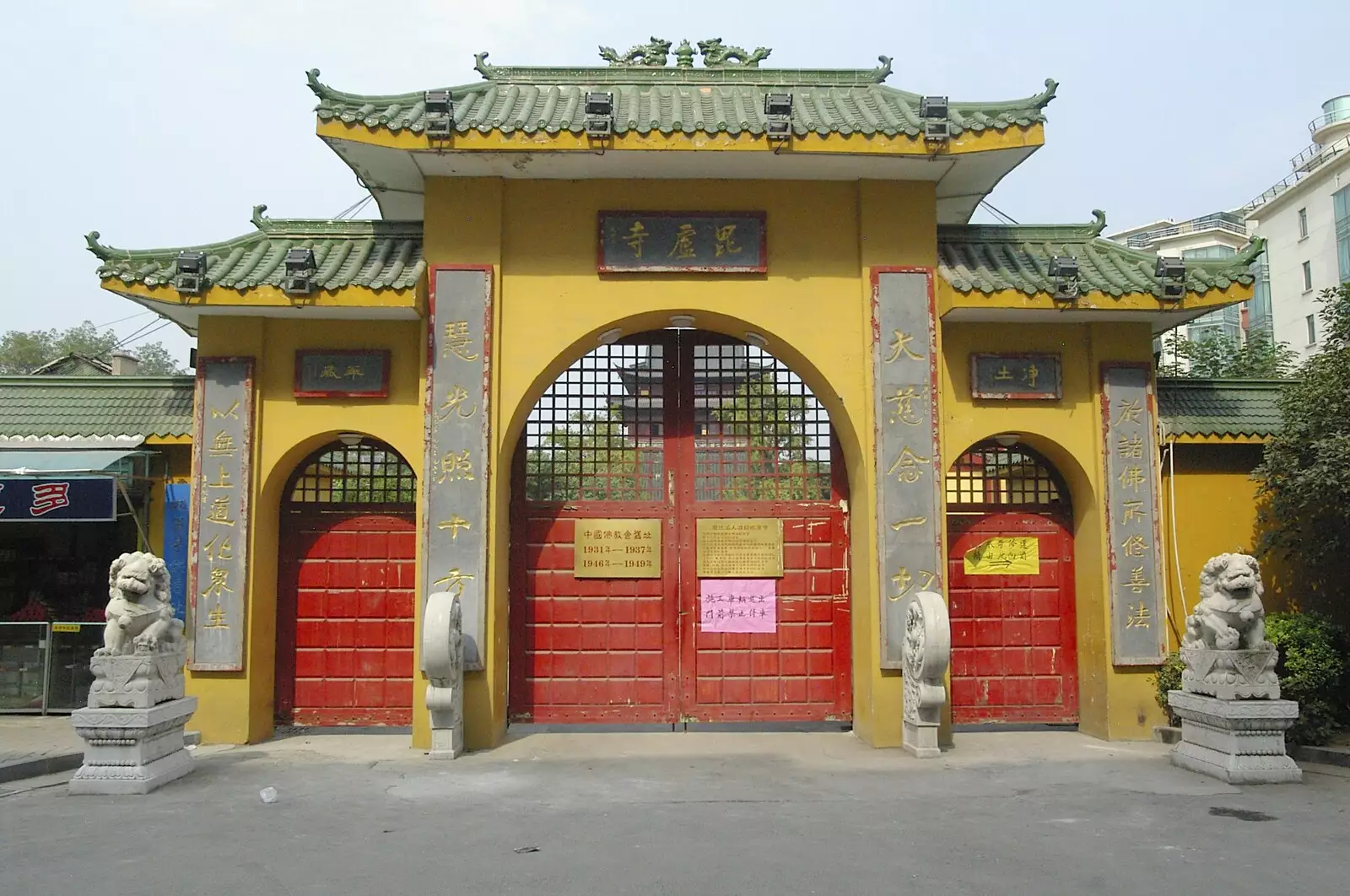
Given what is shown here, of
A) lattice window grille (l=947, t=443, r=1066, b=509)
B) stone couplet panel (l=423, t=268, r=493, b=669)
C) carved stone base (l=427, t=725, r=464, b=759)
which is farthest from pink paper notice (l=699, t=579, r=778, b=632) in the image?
carved stone base (l=427, t=725, r=464, b=759)

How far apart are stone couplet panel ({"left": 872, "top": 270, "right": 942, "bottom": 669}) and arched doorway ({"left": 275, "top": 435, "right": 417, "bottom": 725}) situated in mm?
4554

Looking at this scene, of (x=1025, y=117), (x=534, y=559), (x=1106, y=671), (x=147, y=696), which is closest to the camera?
(x=147, y=696)

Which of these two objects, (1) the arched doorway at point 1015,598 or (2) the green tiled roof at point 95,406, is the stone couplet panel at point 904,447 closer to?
(1) the arched doorway at point 1015,598

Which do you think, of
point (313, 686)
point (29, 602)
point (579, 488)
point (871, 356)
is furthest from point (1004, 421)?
point (29, 602)

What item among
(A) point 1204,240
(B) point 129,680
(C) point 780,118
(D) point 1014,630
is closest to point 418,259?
(C) point 780,118

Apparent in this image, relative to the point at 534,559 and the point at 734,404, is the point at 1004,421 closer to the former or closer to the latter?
→ the point at 734,404

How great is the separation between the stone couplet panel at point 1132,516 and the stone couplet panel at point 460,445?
5.77m

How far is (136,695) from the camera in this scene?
Answer: 306 inches

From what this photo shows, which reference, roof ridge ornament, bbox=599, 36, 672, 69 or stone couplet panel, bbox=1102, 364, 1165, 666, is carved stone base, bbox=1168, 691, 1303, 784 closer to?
stone couplet panel, bbox=1102, 364, 1165, 666

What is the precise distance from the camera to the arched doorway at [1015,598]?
1054 cm

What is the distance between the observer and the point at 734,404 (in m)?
10.8

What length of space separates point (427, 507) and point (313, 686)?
2411 mm

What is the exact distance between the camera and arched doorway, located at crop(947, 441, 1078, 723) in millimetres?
10539

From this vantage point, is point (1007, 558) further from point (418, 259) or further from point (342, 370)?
point (342, 370)
